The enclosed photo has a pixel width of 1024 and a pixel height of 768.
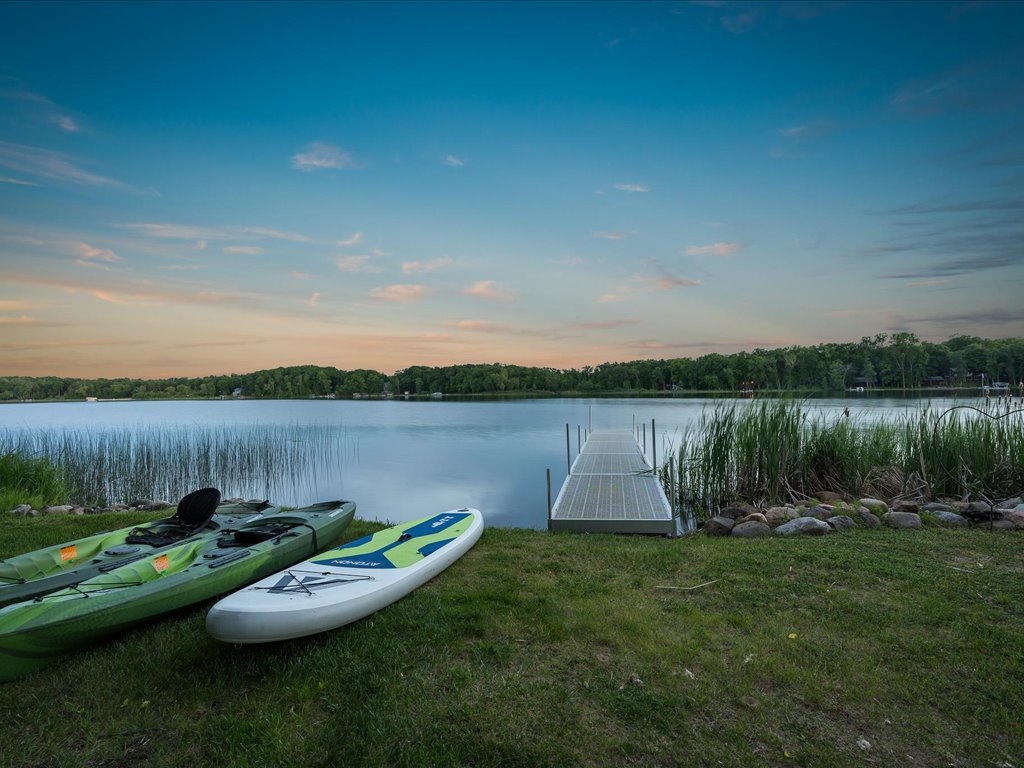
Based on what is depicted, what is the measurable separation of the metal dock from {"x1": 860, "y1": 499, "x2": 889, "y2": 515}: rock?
85.2 inches

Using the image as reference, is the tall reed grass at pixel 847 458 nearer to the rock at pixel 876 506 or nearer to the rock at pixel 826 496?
the rock at pixel 826 496

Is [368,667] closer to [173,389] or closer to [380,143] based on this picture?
[380,143]

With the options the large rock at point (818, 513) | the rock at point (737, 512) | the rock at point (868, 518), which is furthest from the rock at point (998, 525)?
the rock at point (737, 512)

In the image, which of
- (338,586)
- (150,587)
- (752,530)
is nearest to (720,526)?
(752,530)

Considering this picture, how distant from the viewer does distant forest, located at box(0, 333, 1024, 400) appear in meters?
28.3

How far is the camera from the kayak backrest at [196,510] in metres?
4.76

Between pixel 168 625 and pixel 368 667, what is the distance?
5.27ft

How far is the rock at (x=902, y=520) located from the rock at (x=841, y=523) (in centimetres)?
36

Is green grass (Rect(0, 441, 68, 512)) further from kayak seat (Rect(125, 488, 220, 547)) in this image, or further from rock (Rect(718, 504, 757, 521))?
rock (Rect(718, 504, 757, 521))

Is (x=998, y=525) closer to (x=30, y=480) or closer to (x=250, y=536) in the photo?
(x=250, y=536)

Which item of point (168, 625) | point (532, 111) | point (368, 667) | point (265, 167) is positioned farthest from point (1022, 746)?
point (265, 167)

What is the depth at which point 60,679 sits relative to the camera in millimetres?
2785

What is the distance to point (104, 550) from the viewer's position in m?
4.11

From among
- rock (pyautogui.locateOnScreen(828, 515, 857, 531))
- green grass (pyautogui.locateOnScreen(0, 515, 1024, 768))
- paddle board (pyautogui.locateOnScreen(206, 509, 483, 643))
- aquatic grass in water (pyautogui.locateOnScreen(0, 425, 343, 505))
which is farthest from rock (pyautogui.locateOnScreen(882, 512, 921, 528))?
aquatic grass in water (pyautogui.locateOnScreen(0, 425, 343, 505))
